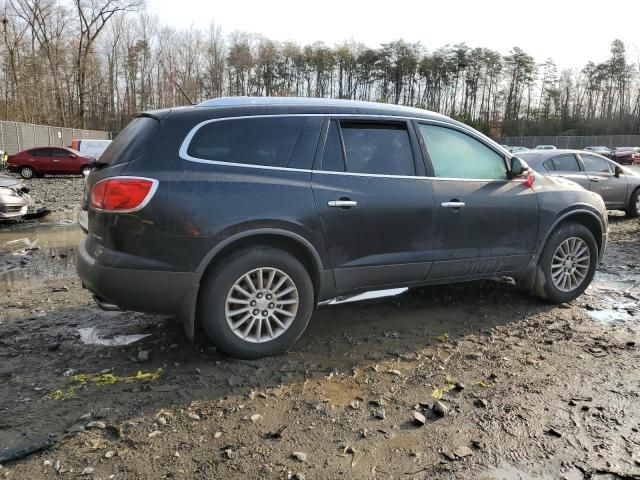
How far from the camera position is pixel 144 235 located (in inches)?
137

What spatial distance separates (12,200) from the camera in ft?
32.6

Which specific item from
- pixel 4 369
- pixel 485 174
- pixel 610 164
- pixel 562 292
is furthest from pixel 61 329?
pixel 610 164

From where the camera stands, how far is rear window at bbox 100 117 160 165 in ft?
11.9

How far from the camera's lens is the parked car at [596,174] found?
36.0ft

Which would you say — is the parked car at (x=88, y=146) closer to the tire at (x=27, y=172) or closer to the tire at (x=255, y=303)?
Result: the tire at (x=27, y=172)

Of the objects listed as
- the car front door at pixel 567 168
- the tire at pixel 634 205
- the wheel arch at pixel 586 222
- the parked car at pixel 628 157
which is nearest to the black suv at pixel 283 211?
the wheel arch at pixel 586 222

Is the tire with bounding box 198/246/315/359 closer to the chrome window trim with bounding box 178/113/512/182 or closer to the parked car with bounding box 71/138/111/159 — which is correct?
the chrome window trim with bounding box 178/113/512/182

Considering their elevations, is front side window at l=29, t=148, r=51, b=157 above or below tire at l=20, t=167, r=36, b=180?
above

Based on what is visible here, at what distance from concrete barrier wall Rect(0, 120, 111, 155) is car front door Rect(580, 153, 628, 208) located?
31.7 metres

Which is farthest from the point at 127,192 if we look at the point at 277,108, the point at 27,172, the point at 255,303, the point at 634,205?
the point at 27,172

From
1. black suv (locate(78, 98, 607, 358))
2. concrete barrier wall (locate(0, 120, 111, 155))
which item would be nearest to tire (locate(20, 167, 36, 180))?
concrete barrier wall (locate(0, 120, 111, 155))

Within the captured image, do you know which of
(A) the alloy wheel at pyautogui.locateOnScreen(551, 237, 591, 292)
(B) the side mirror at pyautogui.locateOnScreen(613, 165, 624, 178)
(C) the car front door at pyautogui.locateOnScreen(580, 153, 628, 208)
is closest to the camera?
(A) the alloy wheel at pyautogui.locateOnScreen(551, 237, 591, 292)

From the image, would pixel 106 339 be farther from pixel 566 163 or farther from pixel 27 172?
pixel 27 172

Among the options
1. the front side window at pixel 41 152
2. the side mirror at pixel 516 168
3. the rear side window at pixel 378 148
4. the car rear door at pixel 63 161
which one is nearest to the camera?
the rear side window at pixel 378 148
